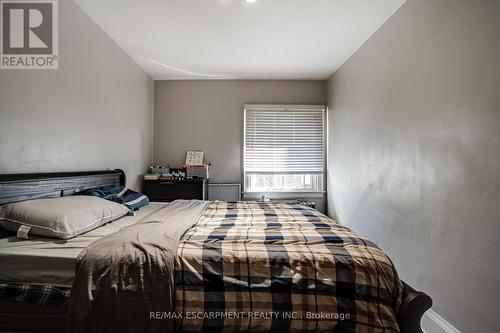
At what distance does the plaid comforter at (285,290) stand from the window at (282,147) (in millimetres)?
2819

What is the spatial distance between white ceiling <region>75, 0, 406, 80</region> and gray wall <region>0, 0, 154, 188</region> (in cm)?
27

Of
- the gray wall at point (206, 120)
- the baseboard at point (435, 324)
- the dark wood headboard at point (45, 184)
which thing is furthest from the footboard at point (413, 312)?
the gray wall at point (206, 120)

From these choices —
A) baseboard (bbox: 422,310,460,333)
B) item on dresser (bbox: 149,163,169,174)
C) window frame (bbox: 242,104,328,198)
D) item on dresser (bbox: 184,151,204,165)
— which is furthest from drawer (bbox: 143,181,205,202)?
baseboard (bbox: 422,310,460,333)

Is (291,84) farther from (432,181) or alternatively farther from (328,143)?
(432,181)

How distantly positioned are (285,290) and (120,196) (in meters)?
1.78

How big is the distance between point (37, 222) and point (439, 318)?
2562 mm

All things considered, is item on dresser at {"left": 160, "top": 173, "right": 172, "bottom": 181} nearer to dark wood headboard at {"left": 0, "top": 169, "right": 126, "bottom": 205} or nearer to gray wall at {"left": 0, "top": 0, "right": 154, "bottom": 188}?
gray wall at {"left": 0, "top": 0, "right": 154, "bottom": 188}

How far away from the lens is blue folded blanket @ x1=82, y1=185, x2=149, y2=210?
2086mm

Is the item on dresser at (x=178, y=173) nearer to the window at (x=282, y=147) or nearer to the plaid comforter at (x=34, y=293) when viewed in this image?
the window at (x=282, y=147)

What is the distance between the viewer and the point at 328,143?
4020 mm

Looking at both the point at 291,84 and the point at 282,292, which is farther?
the point at 291,84

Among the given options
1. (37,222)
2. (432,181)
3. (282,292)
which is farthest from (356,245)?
(37,222)

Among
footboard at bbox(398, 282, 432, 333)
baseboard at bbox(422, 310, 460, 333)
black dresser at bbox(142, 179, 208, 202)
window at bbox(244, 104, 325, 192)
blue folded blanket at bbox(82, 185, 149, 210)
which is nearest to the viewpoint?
footboard at bbox(398, 282, 432, 333)

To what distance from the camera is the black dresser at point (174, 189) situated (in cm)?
351
